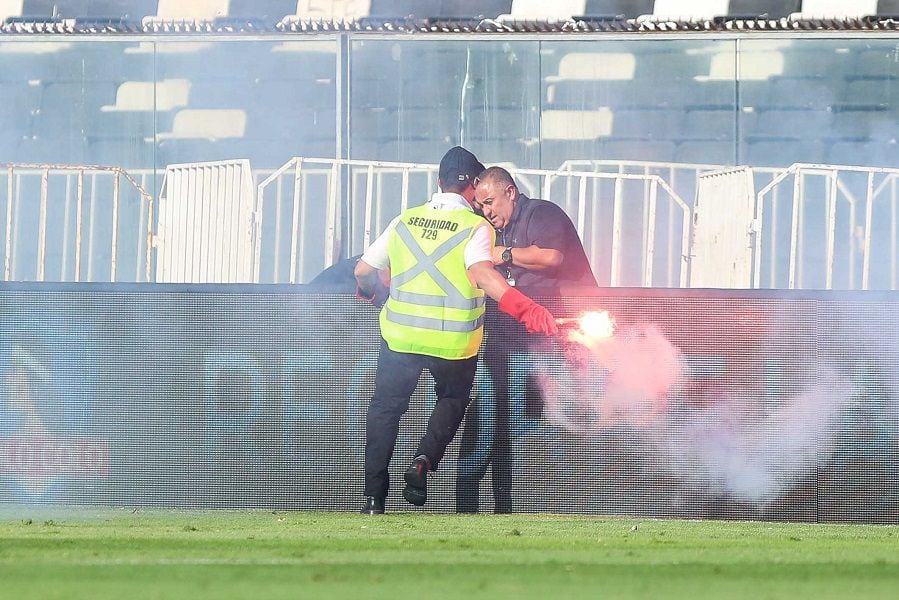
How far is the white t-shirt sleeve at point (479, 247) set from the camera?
26.9ft

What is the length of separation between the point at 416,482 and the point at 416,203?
5.76 metres

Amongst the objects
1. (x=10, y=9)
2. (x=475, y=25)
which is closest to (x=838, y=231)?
(x=475, y=25)

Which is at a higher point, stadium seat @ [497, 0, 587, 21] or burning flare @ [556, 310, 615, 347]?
stadium seat @ [497, 0, 587, 21]

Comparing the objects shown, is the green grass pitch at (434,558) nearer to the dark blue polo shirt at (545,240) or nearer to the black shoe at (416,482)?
the black shoe at (416,482)

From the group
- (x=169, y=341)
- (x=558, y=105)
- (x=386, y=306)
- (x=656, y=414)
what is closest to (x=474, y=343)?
(x=386, y=306)

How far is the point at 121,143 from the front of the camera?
14.9 metres

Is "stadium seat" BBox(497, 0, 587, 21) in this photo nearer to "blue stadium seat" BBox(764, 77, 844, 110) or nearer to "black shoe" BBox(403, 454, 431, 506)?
"blue stadium seat" BBox(764, 77, 844, 110)

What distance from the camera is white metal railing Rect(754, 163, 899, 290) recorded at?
42.3 feet

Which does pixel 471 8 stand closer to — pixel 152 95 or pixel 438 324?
pixel 152 95

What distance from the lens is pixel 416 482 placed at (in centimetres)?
804

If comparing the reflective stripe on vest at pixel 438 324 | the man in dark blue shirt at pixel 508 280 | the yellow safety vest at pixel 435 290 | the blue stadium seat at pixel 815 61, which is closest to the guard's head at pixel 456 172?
the yellow safety vest at pixel 435 290

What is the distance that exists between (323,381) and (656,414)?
1.68 metres

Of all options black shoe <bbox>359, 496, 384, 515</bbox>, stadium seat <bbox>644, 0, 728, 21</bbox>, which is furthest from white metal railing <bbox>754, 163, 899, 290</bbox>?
black shoe <bbox>359, 496, 384, 515</bbox>

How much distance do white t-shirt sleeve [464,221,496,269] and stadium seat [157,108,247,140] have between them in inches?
268
